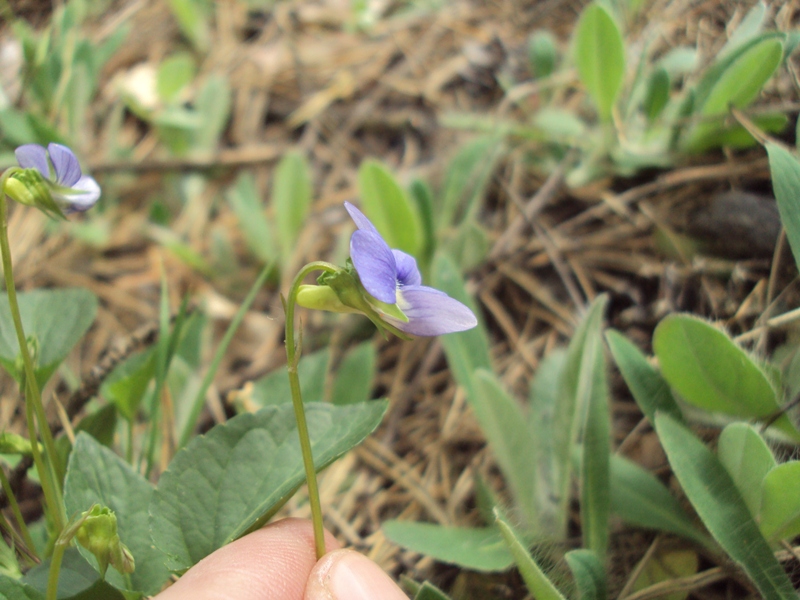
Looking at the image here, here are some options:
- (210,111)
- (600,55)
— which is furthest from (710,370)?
(210,111)

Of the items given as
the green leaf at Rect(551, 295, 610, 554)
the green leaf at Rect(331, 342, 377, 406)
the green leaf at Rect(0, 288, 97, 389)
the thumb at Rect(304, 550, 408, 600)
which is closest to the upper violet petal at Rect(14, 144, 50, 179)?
the green leaf at Rect(0, 288, 97, 389)

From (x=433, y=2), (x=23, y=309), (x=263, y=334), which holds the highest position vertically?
(x=433, y=2)

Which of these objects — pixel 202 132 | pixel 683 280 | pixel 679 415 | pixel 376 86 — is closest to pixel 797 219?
pixel 679 415

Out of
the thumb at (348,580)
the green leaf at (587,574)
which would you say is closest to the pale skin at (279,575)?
the thumb at (348,580)

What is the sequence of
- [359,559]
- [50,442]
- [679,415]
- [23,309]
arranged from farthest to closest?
[23,309] < [679,415] < [50,442] < [359,559]

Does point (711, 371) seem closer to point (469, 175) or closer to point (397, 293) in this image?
point (397, 293)

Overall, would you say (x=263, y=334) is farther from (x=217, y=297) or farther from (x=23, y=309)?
(x=23, y=309)

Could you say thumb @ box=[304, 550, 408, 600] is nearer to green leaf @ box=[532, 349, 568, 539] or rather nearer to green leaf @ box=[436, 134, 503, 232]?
green leaf @ box=[532, 349, 568, 539]

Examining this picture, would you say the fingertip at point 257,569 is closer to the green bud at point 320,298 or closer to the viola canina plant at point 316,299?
the viola canina plant at point 316,299
